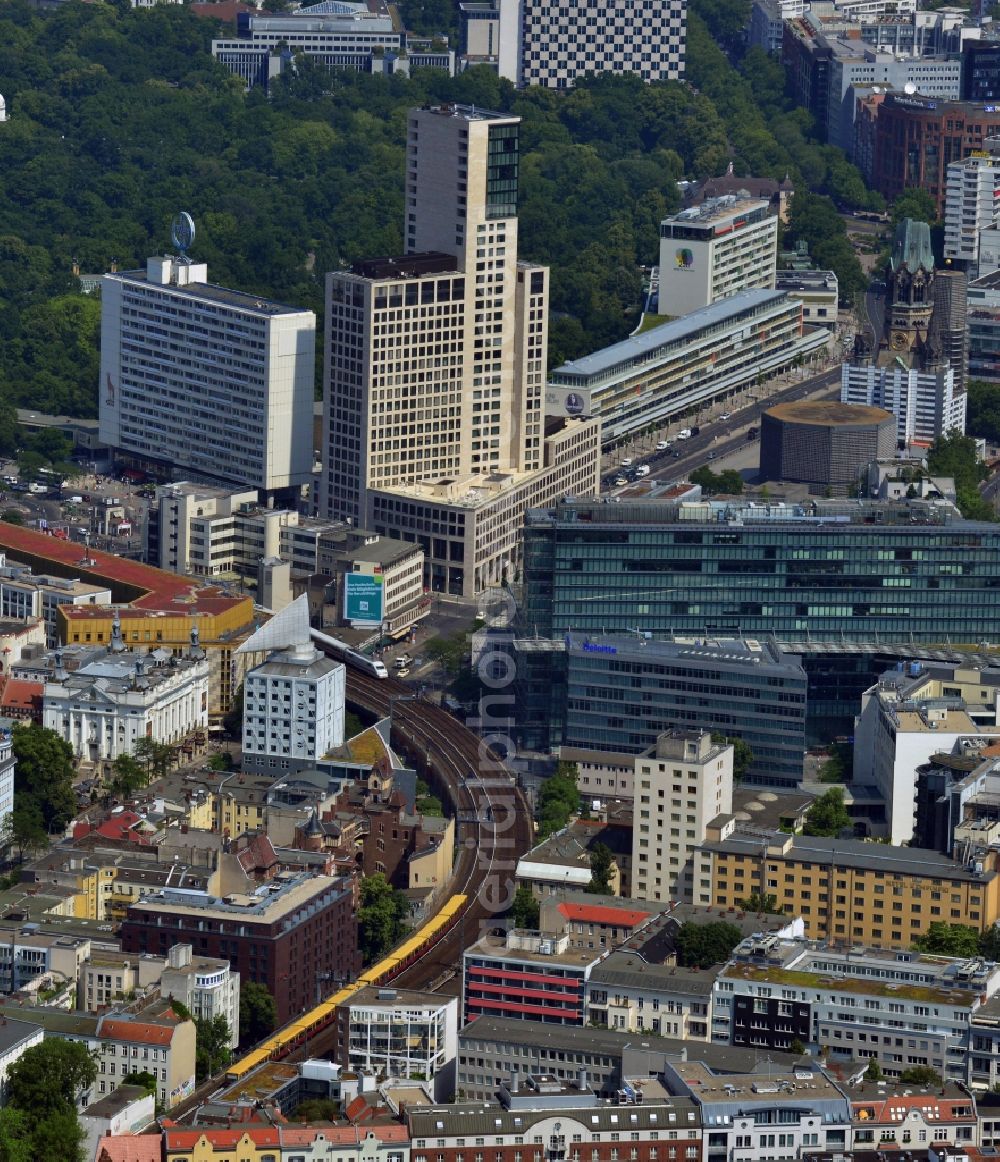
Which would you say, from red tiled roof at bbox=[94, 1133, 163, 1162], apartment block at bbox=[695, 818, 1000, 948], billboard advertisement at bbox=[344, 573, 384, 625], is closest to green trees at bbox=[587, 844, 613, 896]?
apartment block at bbox=[695, 818, 1000, 948]

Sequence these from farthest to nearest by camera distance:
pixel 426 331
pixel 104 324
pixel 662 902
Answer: pixel 104 324 < pixel 426 331 < pixel 662 902

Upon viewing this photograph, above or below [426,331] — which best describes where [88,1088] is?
below

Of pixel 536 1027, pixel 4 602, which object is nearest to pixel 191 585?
pixel 4 602

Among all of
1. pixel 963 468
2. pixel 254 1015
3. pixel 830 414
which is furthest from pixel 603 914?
pixel 963 468

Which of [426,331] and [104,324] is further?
[104,324]

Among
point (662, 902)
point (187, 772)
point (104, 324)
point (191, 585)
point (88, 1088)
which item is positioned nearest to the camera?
point (88, 1088)

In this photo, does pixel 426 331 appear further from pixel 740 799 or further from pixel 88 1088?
pixel 88 1088

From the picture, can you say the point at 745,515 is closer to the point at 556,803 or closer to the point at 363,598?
the point at 363,598
